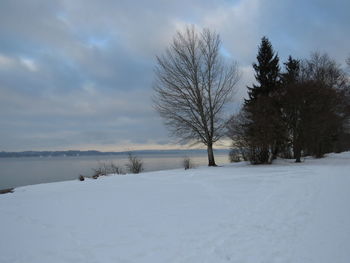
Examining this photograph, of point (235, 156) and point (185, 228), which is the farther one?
point (235, 156)

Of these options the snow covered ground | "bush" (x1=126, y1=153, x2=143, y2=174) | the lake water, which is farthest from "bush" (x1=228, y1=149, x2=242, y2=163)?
the snow covered ground

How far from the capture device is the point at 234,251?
3.87 meters

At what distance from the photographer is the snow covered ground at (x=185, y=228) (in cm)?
386

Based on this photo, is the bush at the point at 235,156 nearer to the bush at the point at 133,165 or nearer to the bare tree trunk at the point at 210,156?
the bare tree trunk at the point at 210,156

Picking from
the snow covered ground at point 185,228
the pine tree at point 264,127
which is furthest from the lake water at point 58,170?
the snow covered ground at point 185,228

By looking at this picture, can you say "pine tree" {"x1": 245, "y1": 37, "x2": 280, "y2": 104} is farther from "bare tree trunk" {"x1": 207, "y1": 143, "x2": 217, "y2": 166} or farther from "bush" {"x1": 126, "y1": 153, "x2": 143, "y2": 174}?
"bush" {"x1": 126, "y1": 153, "x2": 143, "y2": 174}

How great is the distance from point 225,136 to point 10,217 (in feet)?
58.2

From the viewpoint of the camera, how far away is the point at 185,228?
16.4 feet

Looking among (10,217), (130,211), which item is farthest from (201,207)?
(10,217)

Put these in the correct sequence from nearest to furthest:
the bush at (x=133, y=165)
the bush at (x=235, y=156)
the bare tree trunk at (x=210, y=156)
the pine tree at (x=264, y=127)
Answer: the pine tree at (x=264, y=127), the bare tree trunk at (x=210, y=156), the bush at (x=133, y=165), the bush at (x=235, y=156)

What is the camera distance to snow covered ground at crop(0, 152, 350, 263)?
3.86m

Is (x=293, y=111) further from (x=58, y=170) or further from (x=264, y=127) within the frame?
(x=58, y=170)

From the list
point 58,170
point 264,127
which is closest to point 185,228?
point 264,127

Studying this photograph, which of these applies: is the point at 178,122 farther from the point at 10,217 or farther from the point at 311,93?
the point at 10,217
